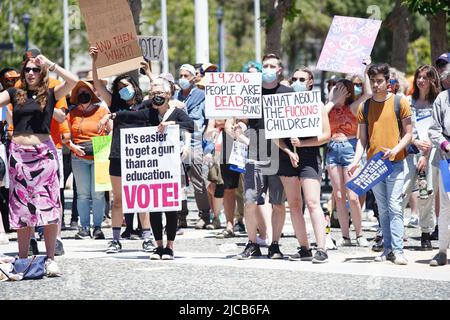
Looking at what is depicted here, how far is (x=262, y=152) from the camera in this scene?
39.3ft

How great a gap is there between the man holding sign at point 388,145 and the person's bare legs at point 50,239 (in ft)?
9.69

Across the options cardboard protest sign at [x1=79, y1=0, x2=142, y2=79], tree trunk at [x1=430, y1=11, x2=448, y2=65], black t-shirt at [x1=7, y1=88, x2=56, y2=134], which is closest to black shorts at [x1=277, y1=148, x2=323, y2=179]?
cardboard protest sign at [x1=79, y1=0, x2=142, y2=79]

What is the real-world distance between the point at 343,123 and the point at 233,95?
5.44ft

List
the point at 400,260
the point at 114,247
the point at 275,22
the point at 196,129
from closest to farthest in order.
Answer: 1. the point at 400,260
2. the point at 114,247
3. the point at 196,129
4. the point at 275,22

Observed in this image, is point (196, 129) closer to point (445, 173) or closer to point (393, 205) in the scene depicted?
point (393, 205)

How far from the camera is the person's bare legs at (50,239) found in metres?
10.8

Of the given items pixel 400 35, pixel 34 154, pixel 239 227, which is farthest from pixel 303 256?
pixel 400 35

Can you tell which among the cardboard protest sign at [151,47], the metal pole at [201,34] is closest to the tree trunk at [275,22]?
the metal pole at [201,34]

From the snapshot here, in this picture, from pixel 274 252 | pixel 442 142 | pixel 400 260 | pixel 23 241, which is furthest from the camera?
pixel 274 252

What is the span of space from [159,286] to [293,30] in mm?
47696

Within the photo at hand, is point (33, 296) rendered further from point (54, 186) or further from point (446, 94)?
point (446, 94)

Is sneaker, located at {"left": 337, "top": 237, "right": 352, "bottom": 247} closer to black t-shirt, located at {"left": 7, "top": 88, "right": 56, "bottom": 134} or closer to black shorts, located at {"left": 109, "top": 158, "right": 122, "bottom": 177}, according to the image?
black shorts, located at {"left": 109, "top": 158, "right": 122, "bottom": 177}

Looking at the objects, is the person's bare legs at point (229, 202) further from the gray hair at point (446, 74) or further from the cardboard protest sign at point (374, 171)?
the gray hair at point (446, 74)

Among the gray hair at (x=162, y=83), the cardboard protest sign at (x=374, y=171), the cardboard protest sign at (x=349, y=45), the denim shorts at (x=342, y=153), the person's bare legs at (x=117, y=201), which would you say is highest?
the cardboard protest sign at (x=349, y=45)
